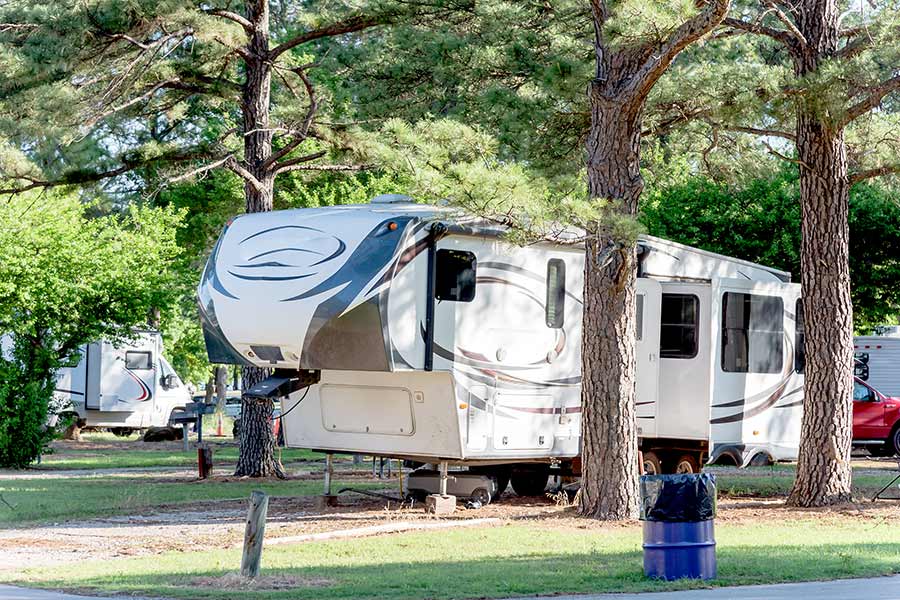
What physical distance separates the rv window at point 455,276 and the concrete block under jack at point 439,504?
Answer: 7.84ft

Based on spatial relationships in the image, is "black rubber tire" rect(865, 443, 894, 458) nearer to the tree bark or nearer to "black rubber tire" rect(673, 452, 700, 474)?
"black rubber tire" rect(673, 452, 700, 474)

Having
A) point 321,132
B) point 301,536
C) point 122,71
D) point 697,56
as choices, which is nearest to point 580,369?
point 301,536

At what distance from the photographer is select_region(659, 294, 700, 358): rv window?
18.1m

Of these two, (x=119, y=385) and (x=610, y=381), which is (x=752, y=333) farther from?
(x=119, y=385)

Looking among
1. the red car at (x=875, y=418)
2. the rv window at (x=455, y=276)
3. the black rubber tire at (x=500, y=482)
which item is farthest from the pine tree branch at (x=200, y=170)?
the red car at (x=875, y=418)

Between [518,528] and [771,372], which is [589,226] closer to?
[518,528]

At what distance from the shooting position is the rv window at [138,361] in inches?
1325

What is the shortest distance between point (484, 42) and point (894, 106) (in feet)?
86.5

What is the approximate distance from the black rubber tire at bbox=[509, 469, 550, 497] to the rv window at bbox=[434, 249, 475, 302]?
3605 millimetres

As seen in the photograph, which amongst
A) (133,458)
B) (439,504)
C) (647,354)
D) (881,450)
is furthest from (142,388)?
(439,504)

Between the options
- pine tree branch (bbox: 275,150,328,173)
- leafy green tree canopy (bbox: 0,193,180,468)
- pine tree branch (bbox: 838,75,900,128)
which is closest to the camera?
pine tree branch (bbox: 838,75,900,128)

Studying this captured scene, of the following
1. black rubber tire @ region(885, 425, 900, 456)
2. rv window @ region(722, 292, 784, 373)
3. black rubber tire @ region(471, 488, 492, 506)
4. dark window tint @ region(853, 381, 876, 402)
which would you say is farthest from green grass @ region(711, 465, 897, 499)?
black rubber tire @ region(885, 425, 900, 456)

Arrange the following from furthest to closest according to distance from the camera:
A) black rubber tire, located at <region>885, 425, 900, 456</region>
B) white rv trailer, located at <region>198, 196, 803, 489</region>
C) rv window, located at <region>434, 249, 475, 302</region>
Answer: black rubber tire, located at <region>885, 425, 900, 456</region>
rv window, located at <region>434, 249, 475, 302</region>
white rv trailer, located at <region>198, 196, 803, 489</region>

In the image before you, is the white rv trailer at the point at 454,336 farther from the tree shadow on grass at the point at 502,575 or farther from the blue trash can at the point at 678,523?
the blue trash can at the point at 678,523
